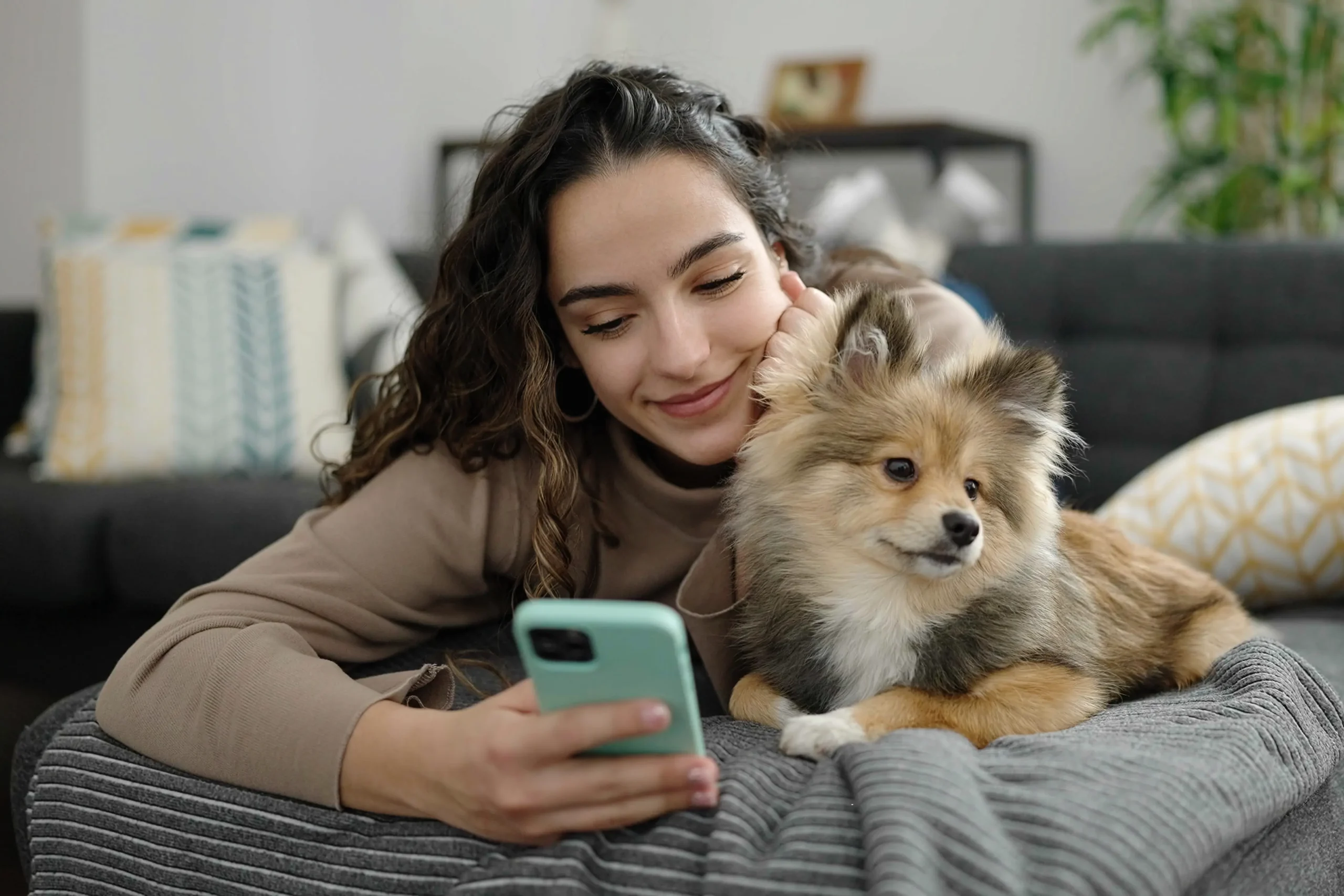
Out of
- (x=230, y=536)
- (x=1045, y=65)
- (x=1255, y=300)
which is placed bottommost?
(x=230, y=536)

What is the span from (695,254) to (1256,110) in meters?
3.62

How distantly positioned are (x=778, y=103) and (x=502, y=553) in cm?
380

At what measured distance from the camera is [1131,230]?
4.89m

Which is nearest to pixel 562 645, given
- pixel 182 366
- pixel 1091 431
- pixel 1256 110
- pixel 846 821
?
pixel 846 821

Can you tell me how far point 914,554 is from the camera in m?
1.35

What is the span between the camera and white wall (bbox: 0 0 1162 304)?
4.59 m

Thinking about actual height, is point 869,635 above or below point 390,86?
below

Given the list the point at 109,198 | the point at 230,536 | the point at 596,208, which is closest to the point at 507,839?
the point at 596,208

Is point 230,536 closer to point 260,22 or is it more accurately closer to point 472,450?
point 472,450

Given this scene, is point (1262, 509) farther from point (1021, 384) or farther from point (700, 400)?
point (700, 400)

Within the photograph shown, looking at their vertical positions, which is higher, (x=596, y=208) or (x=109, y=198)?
(x=596, y=208)

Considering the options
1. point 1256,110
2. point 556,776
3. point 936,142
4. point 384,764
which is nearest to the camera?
point 556,776

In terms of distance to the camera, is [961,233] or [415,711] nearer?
[415,711]

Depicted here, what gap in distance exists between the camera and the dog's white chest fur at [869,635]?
55.8 inches
